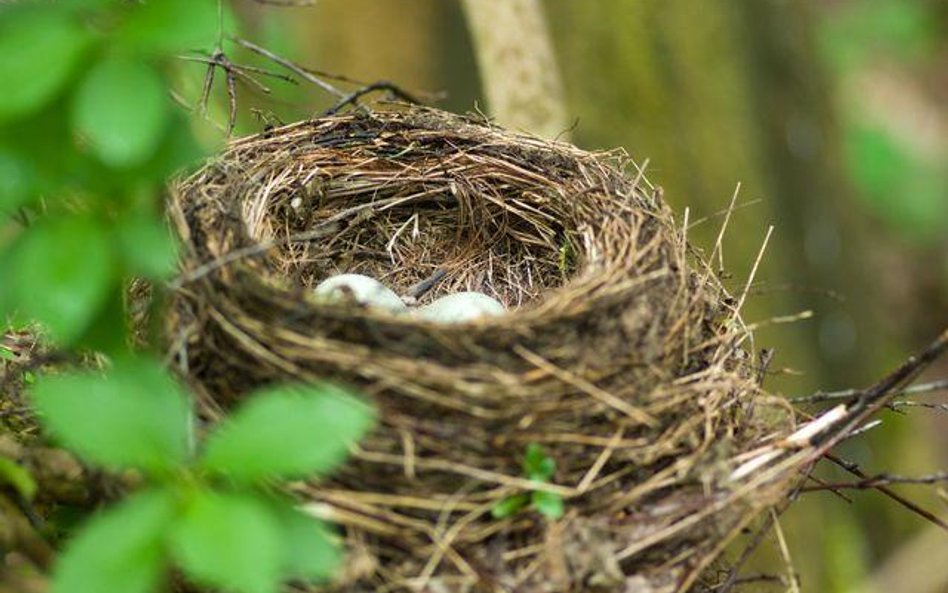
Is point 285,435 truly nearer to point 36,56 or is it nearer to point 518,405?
point 36,56

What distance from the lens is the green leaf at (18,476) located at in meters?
1.56

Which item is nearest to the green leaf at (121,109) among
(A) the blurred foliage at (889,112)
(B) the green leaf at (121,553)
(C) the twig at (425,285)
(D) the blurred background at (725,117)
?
(B) the green leaf at (121,553)

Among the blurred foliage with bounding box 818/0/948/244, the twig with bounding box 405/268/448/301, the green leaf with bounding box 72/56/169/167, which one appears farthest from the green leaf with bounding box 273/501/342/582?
the blurred foliage with bounding box 818/0/948/244

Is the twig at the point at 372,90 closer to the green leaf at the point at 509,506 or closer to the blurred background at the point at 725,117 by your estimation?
the blurred background at the point at 725,117

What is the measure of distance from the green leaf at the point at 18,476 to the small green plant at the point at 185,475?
31 centimetres

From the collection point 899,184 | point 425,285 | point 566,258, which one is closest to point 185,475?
point 566,258

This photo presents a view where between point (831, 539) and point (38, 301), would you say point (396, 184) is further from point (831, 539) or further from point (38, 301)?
point (831, 539)

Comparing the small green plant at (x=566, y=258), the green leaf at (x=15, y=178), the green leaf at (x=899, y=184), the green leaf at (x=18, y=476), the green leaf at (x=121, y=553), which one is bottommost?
the green leaf at (x=899, y=184)

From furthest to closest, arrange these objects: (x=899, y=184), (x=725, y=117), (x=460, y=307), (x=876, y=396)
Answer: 1. (x=899, y=184)
2. (x=725, y=117)
3. (x=460, y=307)
4. (x=876, y=396)

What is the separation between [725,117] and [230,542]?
14.2 feet

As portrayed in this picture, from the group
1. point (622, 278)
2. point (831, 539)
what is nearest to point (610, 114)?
point (831, 539)

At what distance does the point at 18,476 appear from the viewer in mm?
1565

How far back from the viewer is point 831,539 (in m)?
5.40

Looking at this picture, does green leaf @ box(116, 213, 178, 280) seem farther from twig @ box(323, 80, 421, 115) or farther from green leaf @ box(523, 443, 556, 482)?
twig @ box(323, 80, 421, 115)
